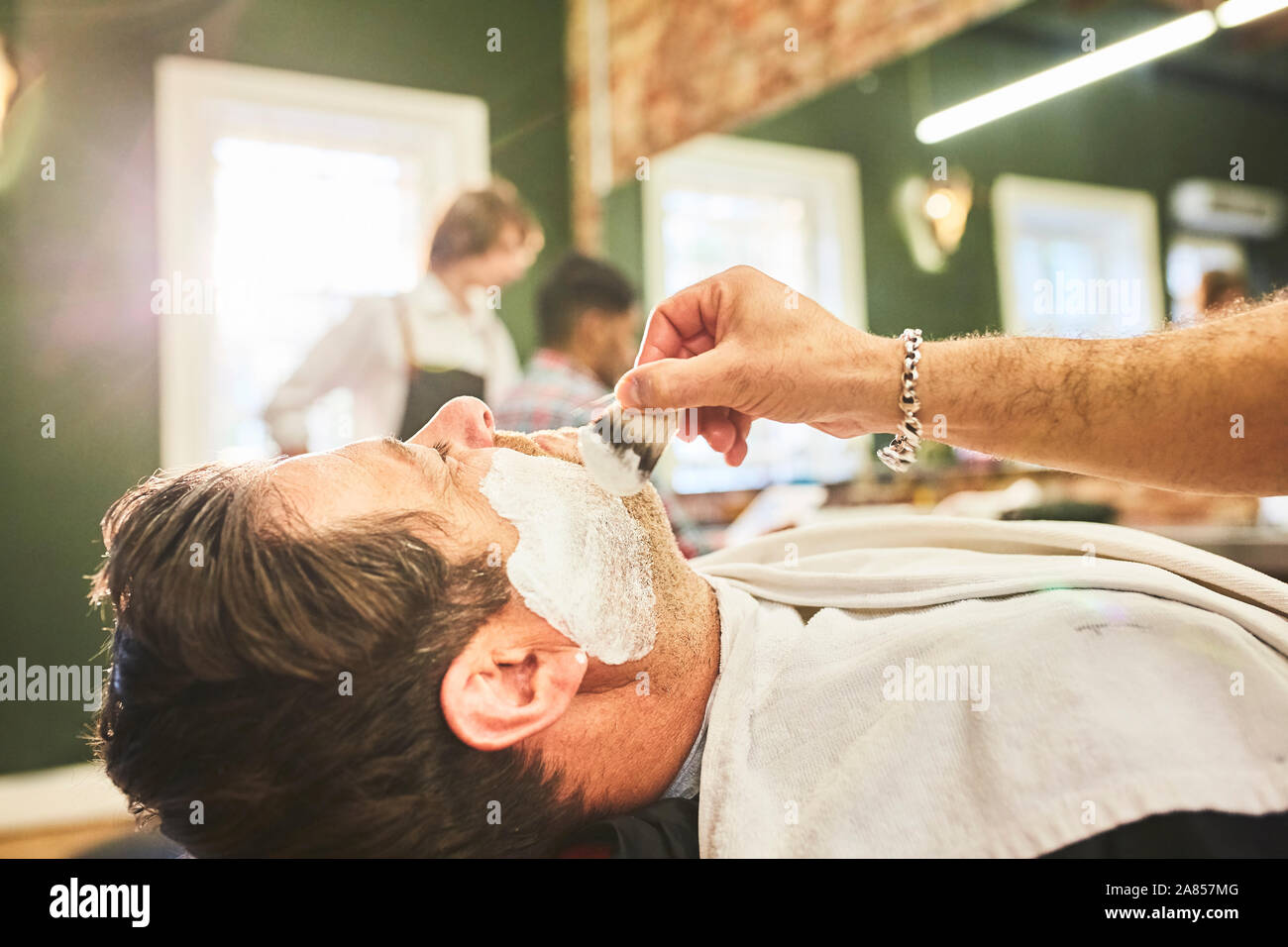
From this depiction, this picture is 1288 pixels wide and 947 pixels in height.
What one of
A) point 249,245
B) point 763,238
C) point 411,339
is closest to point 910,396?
point 411,339

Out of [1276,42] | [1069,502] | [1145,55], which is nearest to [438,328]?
[1069,502]

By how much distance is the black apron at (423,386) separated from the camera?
2.54m

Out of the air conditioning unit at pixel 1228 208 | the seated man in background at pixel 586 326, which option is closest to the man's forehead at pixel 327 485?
the seated man in background at pixel 586 326

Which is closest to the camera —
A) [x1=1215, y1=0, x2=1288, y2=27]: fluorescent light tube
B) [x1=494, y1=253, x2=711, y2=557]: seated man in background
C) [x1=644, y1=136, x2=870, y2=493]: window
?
[x1=1215, y1=0, x2=1288, y2=27]: fluorescent light tube

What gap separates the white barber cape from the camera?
28.0 inches

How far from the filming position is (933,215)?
2570 millimetres

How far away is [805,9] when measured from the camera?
300 cm

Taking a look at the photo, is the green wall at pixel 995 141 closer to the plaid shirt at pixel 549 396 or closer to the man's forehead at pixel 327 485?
the plaid shirt at pixel 549 396

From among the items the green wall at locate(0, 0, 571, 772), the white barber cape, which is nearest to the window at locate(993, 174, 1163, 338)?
the white barber cape

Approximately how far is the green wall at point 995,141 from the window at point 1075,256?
0.11 feet

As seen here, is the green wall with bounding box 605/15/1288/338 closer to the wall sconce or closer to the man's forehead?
the wall sconce

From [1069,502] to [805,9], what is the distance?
1.97 meters

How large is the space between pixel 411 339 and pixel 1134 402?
2.21m

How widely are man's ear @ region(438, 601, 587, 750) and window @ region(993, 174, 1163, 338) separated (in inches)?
64.5
